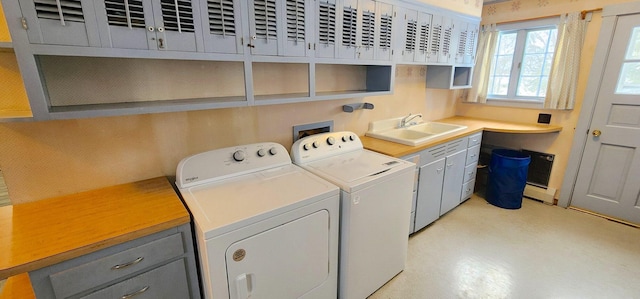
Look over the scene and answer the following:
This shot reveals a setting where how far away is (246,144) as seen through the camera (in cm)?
195

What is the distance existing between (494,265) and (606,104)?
2.12 metres

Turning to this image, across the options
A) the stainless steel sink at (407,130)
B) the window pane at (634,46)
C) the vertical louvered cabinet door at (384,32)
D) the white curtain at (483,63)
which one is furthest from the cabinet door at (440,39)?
the window pane at (634,46)

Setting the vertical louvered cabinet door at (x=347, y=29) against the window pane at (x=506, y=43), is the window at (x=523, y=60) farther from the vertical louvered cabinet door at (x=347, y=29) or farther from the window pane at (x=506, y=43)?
the vertical louvered cabinet door at (x=347, y=29)

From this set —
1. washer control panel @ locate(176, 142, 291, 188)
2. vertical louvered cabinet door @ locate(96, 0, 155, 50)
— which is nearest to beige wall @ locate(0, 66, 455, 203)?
washer control panel @ locate(176, 142, 291, 188)

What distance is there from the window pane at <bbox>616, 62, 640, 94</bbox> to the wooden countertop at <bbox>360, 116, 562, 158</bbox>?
2.05 ft

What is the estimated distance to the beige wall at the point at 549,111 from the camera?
2.84 metres

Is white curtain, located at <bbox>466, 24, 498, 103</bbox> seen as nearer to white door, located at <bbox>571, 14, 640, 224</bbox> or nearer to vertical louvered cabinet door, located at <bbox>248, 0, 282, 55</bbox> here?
white door, located at <bbox>571, 14, 640, 224</bbox>

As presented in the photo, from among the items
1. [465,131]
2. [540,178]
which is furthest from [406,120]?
[540,178]

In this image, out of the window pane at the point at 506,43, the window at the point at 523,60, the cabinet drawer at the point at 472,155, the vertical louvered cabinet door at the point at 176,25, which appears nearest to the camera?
the vertical louvered cabinet door at the point at 176,25

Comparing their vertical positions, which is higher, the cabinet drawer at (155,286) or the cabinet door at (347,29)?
the cabinet door at (347,29)

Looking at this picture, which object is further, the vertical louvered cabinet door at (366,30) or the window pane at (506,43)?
the window pane at (506,43)

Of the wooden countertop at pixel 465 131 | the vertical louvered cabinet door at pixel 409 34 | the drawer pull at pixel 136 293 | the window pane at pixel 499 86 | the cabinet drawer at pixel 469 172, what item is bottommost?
the cabinet drawer at pixel 469 172

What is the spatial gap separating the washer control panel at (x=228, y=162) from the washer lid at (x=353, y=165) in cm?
28

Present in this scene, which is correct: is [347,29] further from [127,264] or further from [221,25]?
[127,264]
